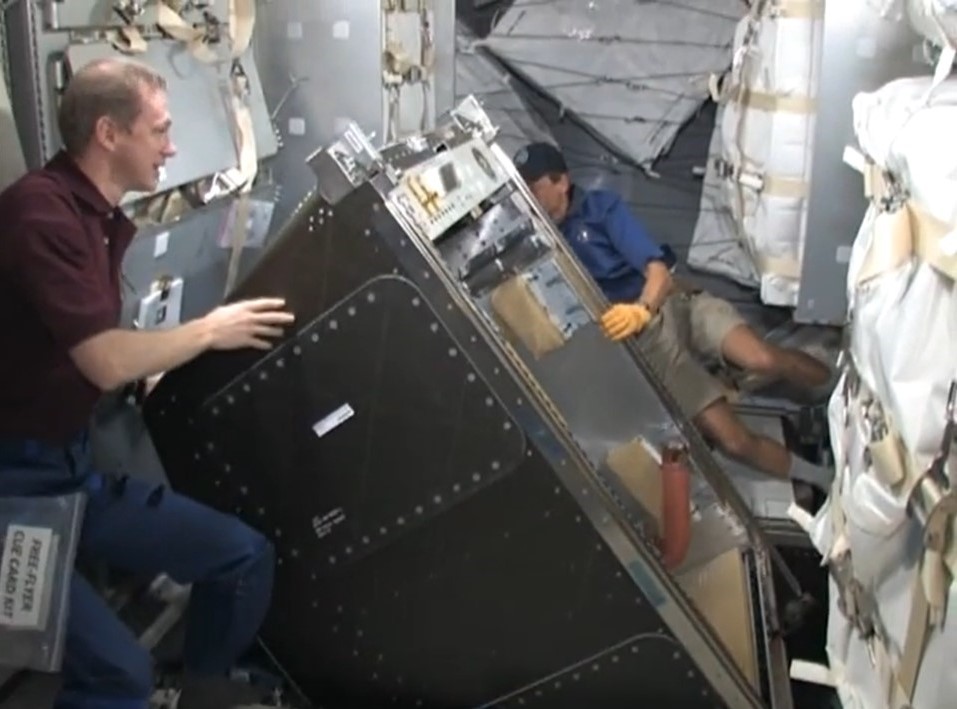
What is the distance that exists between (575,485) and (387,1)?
2274mm

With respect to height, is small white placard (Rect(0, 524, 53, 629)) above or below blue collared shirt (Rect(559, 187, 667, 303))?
above

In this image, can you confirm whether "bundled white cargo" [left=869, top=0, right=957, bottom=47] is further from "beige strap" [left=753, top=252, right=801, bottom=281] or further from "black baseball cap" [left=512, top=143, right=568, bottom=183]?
"black baseball cap" [left=512, top=143, right=568, bottom=183]

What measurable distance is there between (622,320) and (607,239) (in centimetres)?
105

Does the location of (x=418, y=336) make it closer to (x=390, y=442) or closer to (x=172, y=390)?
(x=390, y=442)

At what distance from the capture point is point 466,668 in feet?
8.94

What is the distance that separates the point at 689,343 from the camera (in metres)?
4.43

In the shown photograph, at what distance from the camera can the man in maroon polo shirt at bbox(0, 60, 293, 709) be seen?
2326mm

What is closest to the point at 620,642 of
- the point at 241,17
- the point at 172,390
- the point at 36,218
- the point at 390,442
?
the point at 390,442

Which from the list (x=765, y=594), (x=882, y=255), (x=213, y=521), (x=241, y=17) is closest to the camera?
(x=882, y=255)

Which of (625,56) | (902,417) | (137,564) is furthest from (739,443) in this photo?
(137,564)

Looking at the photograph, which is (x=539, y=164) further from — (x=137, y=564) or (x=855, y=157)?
(x=137, y=564)

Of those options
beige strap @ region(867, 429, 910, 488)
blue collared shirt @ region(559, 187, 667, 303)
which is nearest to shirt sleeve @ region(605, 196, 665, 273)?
blue collared shirt @ region(559, 187, 667, 303)

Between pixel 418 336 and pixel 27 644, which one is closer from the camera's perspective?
pixel 27 644

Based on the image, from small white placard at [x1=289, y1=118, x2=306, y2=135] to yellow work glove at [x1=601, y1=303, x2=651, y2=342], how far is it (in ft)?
4.65
